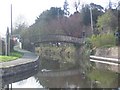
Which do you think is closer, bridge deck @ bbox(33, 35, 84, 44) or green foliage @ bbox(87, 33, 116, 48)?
green foliage @ bbox(87, 33, 116, 48)

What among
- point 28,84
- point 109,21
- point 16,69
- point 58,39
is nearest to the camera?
point 28,84

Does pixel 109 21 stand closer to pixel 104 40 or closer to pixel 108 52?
pixel 104 40

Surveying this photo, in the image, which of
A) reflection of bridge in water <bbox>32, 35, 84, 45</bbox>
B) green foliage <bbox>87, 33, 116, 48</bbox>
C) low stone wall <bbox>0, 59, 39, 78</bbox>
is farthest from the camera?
reflection of bridge in water <bbox>32, 35, 84, 45</bbox>

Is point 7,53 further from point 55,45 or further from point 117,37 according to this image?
point 55,45

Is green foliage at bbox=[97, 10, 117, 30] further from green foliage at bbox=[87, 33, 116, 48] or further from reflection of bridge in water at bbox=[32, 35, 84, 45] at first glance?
reflection of bridge in water at bbox=[32, 35, 84, 45]

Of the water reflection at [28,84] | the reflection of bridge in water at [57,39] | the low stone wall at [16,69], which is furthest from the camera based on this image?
the reflection of bridge in water at [57,39]

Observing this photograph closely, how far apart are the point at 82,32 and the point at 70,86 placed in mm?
34484

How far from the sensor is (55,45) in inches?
2221

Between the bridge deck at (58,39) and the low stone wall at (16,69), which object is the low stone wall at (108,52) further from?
the bridge deck at (58,39)

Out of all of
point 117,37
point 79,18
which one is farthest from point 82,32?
point 117,37

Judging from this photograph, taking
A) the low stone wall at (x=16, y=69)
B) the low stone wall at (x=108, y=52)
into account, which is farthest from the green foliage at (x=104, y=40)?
the low stone wall at (x=16, y=69)

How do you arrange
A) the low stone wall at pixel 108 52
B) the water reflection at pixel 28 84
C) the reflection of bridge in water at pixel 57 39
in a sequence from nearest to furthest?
1. the water reflection at pixel 28 84
2. the low stone wall at pixel 108 52
3. the reflection of bridge in water at pixel 57 39

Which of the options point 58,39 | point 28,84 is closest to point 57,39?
point 58,39

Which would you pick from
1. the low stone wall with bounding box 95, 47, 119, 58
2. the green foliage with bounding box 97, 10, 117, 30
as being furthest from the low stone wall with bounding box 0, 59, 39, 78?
the green foliage with bounding box 97, 10, 117, 30
